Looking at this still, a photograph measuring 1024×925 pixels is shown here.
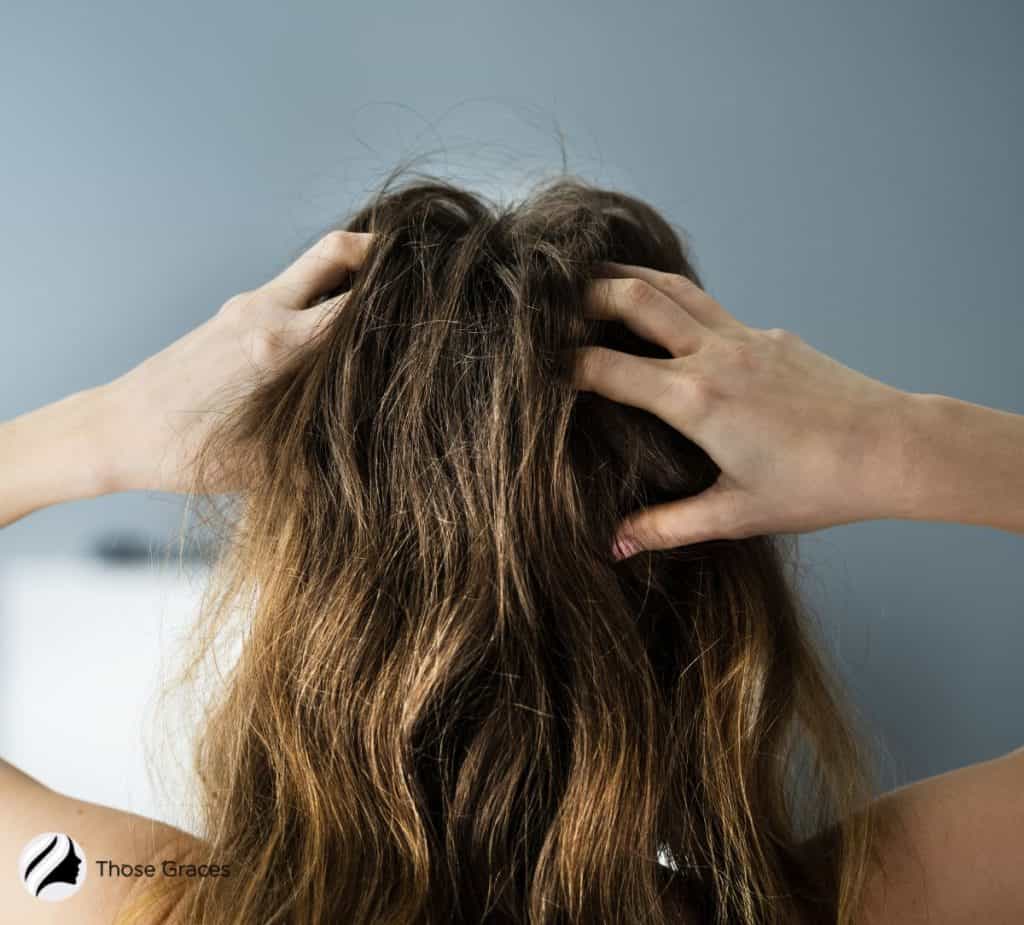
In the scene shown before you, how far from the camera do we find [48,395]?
1.46m

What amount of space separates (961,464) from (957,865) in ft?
1.08

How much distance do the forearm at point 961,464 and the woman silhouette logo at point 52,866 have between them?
72cm

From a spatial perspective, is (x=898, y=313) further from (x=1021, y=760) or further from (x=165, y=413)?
(x=165, y=413)

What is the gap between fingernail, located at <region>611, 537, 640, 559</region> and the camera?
2.26 ft

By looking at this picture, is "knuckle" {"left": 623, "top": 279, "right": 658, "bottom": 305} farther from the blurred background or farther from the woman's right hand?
the blurred background

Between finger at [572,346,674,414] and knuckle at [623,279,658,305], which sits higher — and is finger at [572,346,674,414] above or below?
below

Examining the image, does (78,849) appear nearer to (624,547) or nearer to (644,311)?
(624,547)

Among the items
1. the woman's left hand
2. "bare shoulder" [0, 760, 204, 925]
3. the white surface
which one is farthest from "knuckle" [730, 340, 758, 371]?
the white surface

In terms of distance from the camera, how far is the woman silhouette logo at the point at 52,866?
0.67 metres

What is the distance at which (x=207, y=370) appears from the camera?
2.68 feet

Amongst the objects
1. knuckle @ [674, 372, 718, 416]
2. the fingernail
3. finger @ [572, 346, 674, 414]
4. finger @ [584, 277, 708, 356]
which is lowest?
the fingernail

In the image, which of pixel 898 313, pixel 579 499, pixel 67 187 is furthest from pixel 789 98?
pixel 67 187

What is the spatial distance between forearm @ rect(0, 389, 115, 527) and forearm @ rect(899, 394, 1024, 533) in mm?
765

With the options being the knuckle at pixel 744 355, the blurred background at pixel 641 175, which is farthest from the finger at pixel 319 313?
the blurred background at pixel 641 175
